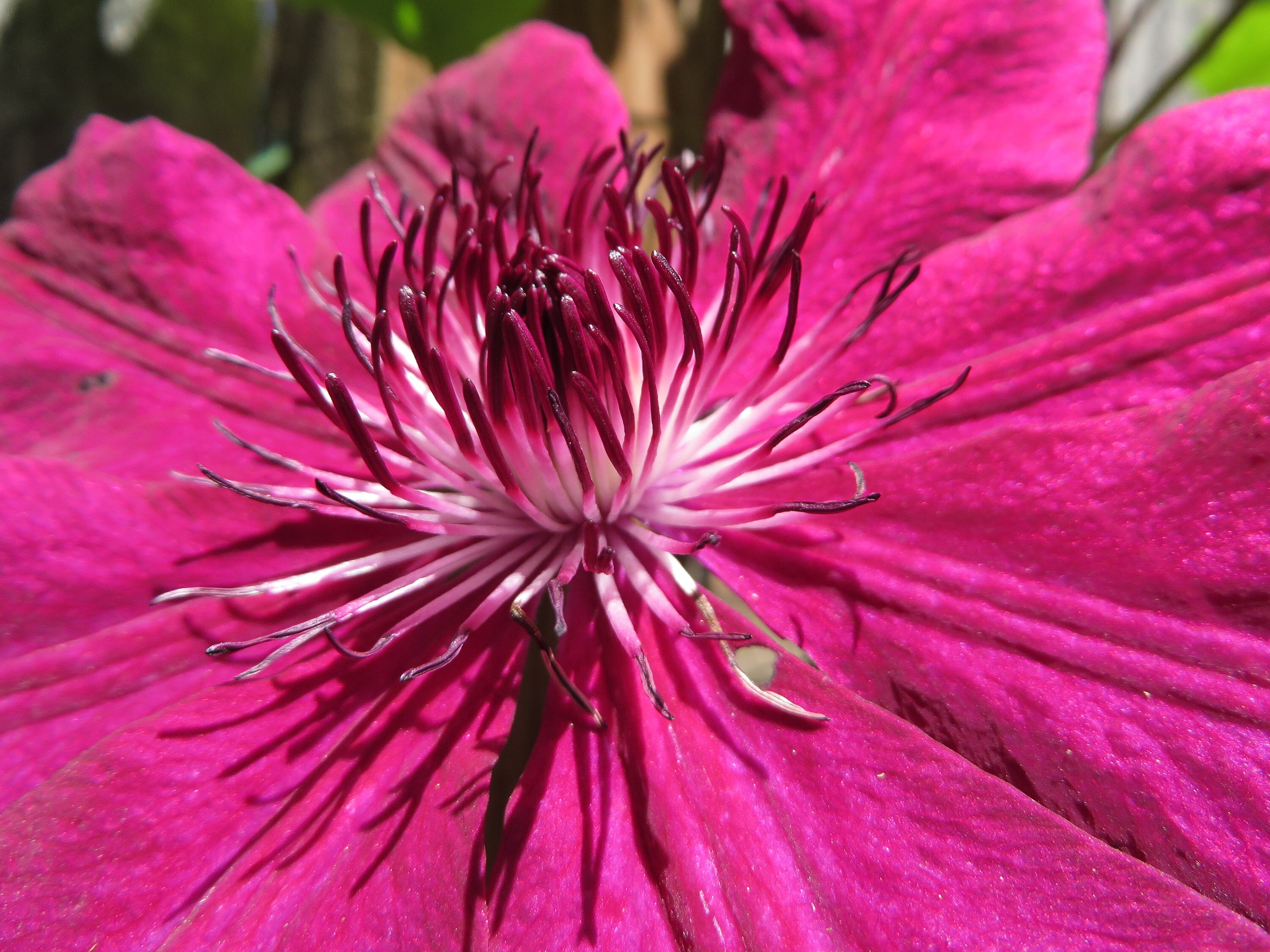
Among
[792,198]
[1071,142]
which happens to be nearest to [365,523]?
[792,198]

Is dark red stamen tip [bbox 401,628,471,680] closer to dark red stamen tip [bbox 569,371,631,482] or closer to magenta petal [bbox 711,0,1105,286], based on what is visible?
dark red stamen tip [bbox 569,371,631,482]

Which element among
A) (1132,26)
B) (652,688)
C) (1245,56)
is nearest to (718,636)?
(652,688)

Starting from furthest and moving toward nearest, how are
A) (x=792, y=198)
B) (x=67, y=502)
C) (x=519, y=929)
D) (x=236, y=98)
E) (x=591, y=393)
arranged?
(x=236, y=98)
(x=792, y=198)
(x=67, y=502)
(x=591, y=393)
(x=519, y=929)

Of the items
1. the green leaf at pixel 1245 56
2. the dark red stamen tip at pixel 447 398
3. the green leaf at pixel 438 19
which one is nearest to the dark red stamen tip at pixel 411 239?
the dark red stamen tip at pixel 447 398

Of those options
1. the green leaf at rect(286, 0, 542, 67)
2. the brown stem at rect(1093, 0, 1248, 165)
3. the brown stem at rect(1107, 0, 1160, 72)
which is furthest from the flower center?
the brown stem at rect(1107, 0, 1160, 72)

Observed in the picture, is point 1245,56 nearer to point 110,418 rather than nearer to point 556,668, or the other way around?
point 556,668

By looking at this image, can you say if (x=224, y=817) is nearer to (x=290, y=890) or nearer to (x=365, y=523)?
(x=290, y=890)
